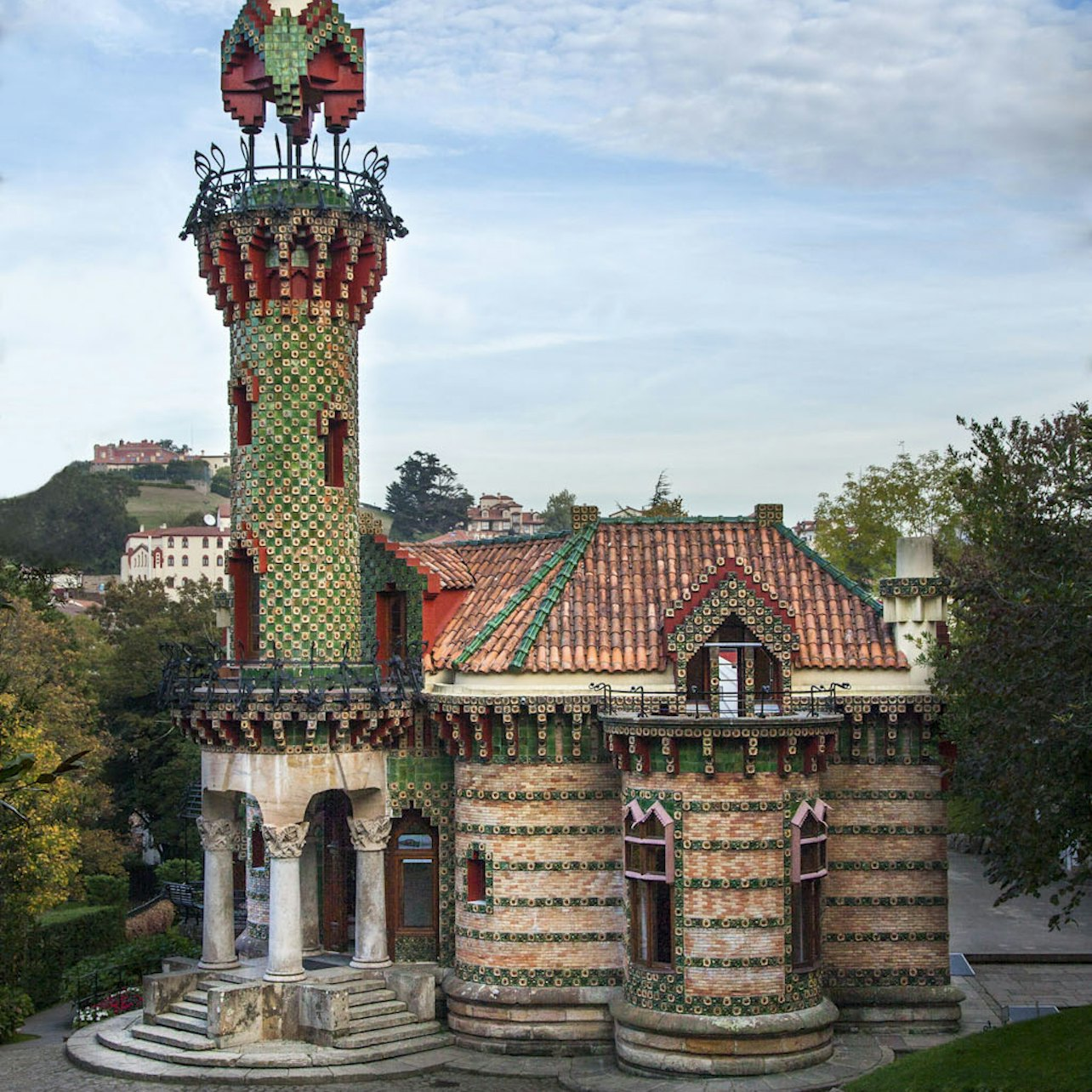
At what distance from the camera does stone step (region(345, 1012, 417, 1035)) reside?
2455cm

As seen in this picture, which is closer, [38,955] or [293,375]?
[293,375]

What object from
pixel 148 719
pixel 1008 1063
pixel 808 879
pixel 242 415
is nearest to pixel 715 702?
pixel 808 879

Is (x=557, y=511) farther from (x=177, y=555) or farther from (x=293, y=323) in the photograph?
(x=293, y=323)

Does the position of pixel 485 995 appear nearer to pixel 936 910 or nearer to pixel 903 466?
pixel 936 910

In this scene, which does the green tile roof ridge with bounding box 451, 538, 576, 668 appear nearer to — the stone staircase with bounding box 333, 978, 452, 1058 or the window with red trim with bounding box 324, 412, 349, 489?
the window with red trim with bounding box 324, 412, 349, 489

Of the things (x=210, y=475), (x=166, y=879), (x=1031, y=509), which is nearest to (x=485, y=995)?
(x=1031, y=509)

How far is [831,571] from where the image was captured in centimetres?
2697

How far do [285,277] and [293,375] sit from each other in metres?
1.46

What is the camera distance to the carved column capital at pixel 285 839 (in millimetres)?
24875

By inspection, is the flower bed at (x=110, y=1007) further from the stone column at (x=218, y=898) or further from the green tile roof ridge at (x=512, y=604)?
the green tile roof ridge at (x=512, y=604)

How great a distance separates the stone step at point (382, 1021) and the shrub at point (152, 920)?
14.8m

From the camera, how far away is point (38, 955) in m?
33.7

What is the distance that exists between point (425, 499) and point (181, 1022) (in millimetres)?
91690

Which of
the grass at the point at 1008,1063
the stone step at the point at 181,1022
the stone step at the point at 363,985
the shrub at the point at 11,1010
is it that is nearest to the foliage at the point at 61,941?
the shrub at the point at 11,1010
